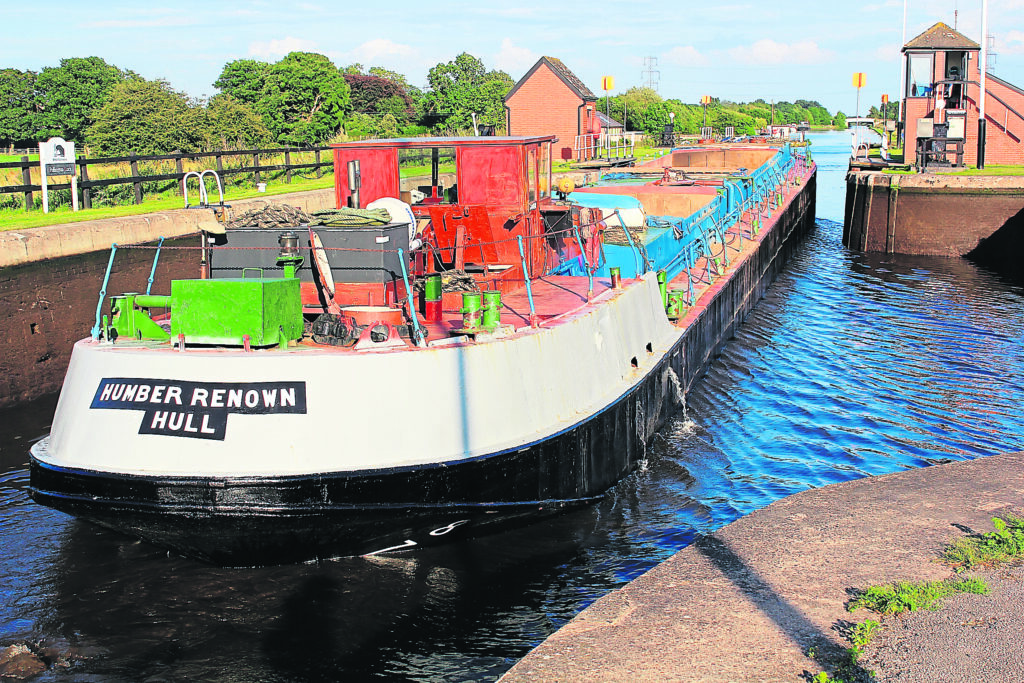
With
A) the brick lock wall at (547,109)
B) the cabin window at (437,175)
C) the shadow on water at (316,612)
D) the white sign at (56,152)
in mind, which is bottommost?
the shadow on water at (316,612)

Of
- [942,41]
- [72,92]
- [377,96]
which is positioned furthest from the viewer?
[377,96]

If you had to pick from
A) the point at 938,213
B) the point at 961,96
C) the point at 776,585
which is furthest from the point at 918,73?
the point at 776,585

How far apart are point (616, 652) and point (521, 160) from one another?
21.9ft

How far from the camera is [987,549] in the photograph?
25.0 ft

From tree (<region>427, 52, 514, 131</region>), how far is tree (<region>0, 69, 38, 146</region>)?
2752cm

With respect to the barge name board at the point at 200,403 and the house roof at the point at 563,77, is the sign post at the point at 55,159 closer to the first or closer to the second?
A: the barge name board at the point at 200,403

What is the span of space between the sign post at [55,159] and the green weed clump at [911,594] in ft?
59.1

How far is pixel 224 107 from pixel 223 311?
3761cm

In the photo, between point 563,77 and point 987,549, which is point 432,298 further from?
point 563,77

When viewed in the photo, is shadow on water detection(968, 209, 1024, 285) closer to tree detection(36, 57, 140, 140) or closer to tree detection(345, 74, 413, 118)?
tree detection(36, 57, 140, 140)

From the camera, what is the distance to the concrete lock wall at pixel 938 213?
31250mm

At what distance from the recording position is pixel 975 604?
22.2 ft

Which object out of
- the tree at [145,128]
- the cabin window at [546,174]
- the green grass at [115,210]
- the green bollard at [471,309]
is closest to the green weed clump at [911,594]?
the green bollard at [471,309]

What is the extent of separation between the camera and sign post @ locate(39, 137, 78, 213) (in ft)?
64.7
